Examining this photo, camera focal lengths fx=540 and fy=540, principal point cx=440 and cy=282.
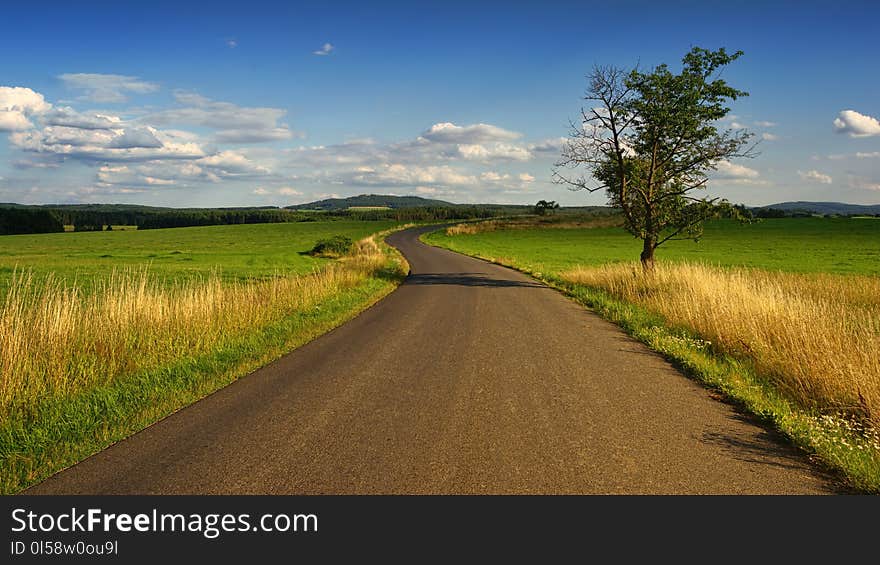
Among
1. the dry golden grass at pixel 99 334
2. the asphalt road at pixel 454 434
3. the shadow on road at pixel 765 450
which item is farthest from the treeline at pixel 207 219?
the shadow on road at pixel 765 450

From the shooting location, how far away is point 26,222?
114625 mm

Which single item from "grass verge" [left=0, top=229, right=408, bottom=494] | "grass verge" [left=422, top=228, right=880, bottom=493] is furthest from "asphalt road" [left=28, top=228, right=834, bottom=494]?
"grass verge" [left=0, top=229, right=408, bottom=494]

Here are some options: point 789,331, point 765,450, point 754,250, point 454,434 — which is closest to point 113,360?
point 454,434

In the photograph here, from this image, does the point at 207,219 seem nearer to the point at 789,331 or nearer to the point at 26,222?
the point at 26,222

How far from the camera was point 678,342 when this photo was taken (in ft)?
34.0

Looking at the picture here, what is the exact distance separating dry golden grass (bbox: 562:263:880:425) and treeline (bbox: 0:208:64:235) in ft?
441

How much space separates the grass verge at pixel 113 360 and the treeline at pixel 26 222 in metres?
130

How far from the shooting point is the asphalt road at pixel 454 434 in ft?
14.6

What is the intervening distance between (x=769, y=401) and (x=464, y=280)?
17182 mm

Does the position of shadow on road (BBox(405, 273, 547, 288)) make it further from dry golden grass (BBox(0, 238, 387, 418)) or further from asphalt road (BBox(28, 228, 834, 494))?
asphalt road (BBox(28, 228, 834, 494))

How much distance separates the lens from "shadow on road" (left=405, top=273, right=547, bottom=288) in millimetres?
22328

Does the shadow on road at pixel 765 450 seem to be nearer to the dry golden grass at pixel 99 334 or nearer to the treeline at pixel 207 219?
the dry golden grass at pixel 99 334

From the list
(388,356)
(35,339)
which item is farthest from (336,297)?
(35,339)
